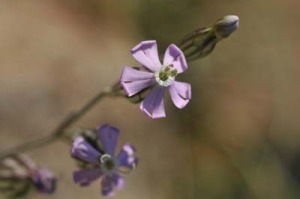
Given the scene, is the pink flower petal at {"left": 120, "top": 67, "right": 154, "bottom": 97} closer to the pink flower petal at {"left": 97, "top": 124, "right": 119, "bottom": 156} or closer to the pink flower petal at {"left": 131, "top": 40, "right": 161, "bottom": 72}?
the pink flower petal at {"left": 131, "top": 40, "right": 161, "bottom": 72}

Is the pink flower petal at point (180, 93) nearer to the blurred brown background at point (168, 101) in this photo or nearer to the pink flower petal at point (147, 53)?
the pink flower petal at point (147, 53)

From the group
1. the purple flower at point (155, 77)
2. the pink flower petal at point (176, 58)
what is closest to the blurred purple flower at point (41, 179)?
the purple flower at point (155, 77)

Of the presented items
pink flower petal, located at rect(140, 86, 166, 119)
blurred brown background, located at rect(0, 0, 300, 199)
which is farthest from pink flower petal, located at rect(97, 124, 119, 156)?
blurred brown background, located at rect(0, 0, 300, 199)

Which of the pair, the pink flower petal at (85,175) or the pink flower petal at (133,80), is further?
the pink flower petal at (85,175)

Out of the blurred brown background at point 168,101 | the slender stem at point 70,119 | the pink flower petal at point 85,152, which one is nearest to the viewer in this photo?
the pink flower petal at point 85,152

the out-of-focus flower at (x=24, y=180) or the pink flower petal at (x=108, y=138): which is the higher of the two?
the pink flower petal at (x=108, y=138)

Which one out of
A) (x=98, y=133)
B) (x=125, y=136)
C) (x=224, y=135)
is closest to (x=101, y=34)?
(x=125, y=136)
